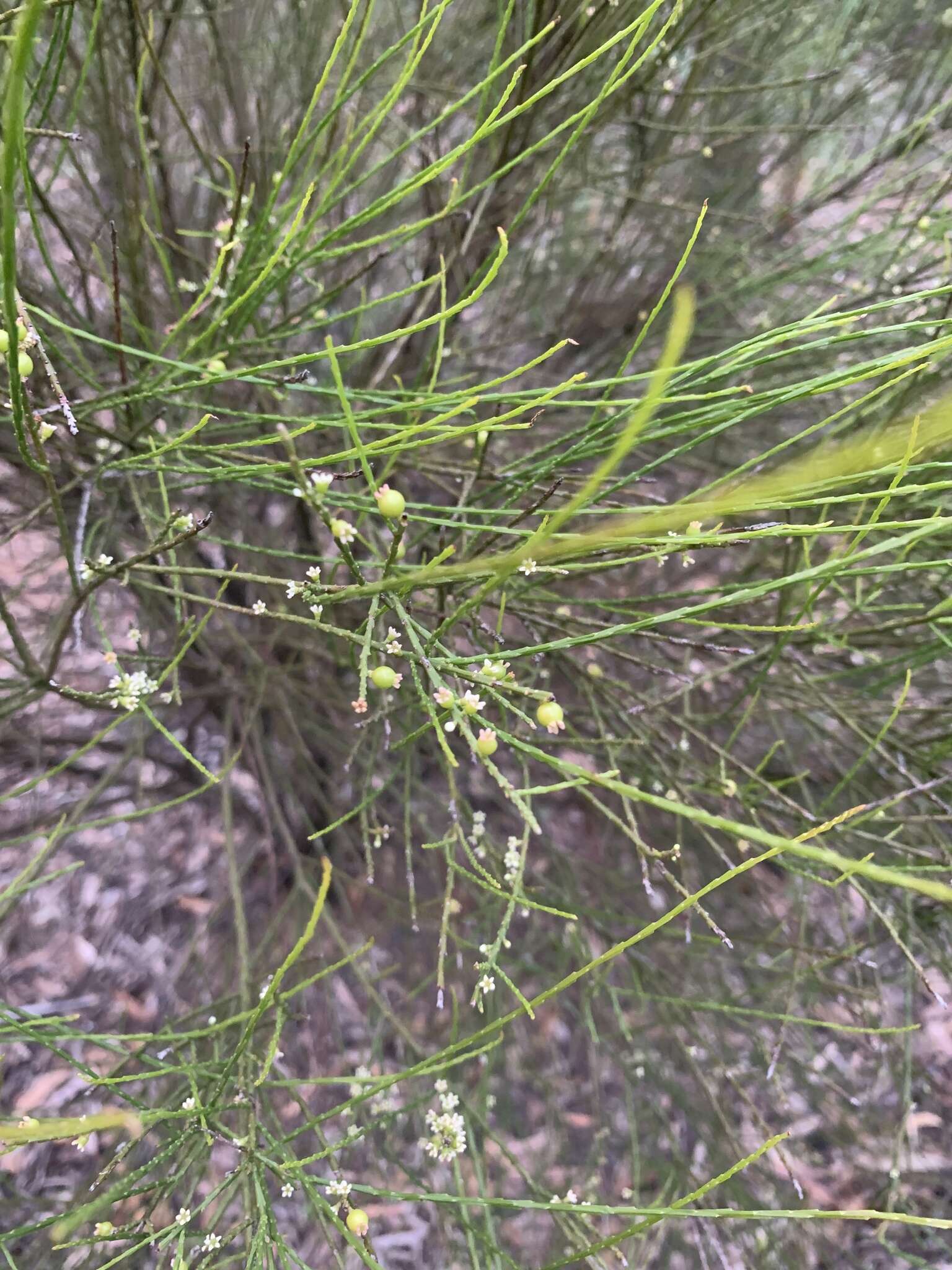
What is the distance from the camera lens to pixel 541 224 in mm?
2412

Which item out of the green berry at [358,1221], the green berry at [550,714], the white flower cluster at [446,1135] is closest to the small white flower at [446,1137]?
the white flower cluster at [446,1135]

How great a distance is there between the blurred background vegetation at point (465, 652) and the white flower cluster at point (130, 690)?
14mm

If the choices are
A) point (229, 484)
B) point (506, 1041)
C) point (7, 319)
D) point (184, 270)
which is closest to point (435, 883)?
point (506, 1041)

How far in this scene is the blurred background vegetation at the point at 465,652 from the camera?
3.73 ft

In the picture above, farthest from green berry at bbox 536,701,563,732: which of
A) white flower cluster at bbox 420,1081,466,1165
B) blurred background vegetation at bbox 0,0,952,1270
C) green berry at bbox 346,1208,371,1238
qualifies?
white flower cluster at bbox 420,1081,466,1165

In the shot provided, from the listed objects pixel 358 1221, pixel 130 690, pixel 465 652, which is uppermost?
pixel 130 690

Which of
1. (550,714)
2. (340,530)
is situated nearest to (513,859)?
(550,714)

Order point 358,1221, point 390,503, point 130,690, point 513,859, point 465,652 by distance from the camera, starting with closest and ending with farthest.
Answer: point 390,503 < point 358,1221 < point 130,690 < point 513,859 < point 465,652

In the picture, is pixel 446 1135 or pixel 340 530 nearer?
pixel 340 530

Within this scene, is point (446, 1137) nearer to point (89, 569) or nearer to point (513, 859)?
point (513, 859)

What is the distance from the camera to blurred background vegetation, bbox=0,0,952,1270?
3.73 ft

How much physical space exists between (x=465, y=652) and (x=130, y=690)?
116cm

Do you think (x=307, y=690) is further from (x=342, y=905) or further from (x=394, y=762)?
(x=342, y=905)

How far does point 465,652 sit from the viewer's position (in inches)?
86.3
